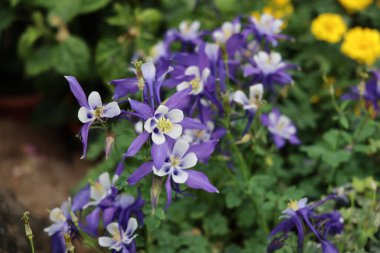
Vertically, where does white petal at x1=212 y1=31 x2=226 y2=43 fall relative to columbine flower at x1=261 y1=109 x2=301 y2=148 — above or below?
above

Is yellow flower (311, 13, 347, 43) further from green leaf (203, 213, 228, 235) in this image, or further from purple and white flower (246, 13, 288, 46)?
green leaf (203, 213, 228, 235)

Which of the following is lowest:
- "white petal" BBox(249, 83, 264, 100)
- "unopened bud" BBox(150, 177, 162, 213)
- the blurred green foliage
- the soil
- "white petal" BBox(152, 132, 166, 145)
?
the soil

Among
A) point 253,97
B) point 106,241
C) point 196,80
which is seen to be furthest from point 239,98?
point 106,241

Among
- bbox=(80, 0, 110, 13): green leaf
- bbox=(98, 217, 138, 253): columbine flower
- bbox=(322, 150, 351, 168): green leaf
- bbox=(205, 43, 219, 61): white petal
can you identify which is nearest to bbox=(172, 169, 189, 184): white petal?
bbox=(98, 217, 138, 253): columbine flower

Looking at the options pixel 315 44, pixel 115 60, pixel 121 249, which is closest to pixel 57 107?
pixel 115 60

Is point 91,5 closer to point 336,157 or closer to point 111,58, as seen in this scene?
point 111,58

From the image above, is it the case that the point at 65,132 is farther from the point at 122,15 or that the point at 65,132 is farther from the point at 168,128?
the point at 168,128
